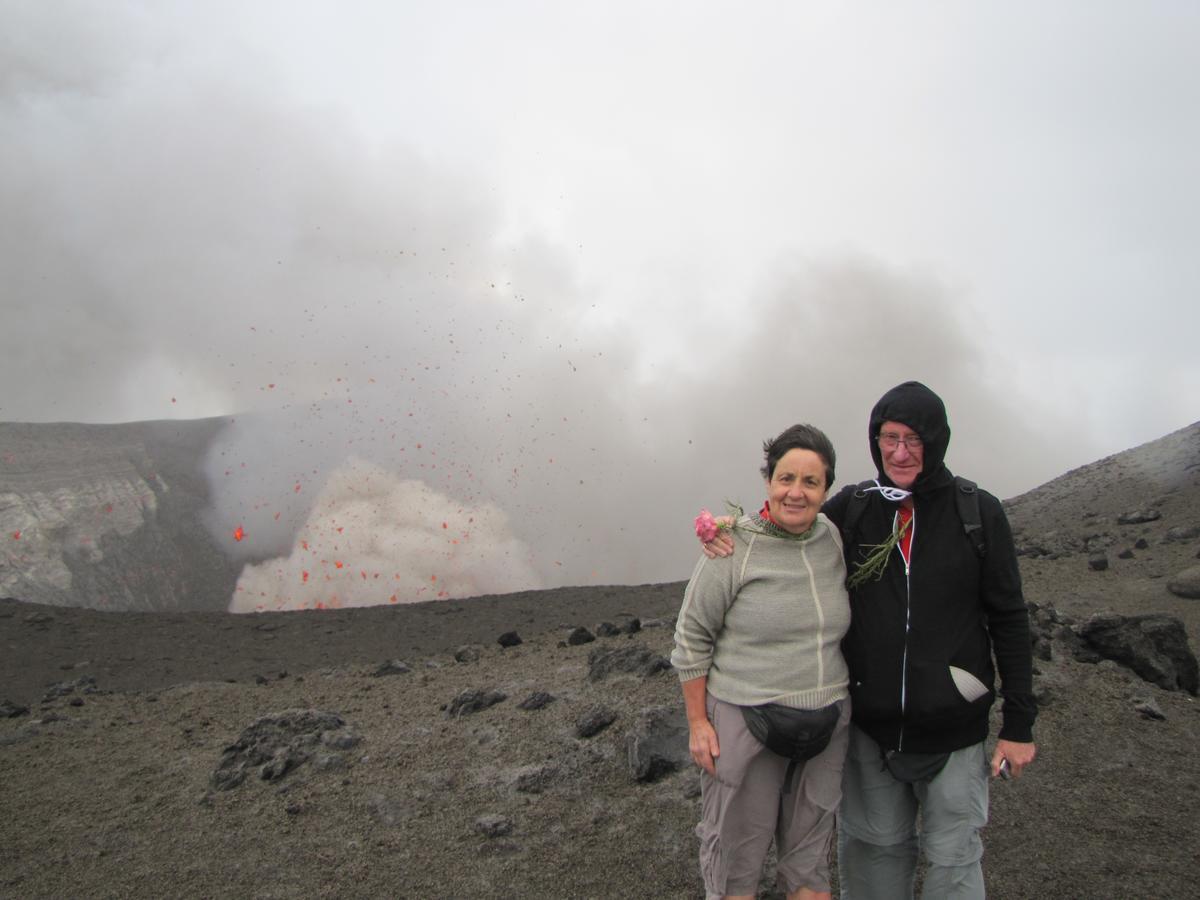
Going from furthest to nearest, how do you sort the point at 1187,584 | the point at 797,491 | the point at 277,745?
the point at 1187,584 → the point at 277,745 → the point at 797,491

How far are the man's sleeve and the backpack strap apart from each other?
23 mm

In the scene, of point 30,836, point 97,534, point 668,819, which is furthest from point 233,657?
point 668,819

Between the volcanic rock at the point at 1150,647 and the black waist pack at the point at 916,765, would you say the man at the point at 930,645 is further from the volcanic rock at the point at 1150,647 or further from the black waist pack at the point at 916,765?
the volcanic rock at the point at 1150,647

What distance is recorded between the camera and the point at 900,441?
3580 millimetres

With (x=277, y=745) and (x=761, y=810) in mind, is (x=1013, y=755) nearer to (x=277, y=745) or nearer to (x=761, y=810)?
(x=761, y=810)

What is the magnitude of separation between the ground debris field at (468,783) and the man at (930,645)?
2.27 m

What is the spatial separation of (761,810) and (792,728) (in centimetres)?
45

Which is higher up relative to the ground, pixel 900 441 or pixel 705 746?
pixel 900 441

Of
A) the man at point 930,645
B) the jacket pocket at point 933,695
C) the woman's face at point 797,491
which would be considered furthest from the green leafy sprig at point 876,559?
the jacket pocket at point 933,695

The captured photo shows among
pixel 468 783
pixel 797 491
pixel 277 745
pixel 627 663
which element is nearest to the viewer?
pixel 797 491

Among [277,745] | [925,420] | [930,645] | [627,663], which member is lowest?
[277,745]

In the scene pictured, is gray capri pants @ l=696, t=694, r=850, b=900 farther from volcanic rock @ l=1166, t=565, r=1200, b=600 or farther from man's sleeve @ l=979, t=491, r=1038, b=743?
volcanic rock @ l=1166, t=565, r=1200, b=600

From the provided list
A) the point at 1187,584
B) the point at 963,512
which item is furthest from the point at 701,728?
the point at 1187,584

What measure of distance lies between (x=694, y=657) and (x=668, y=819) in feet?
11.1
